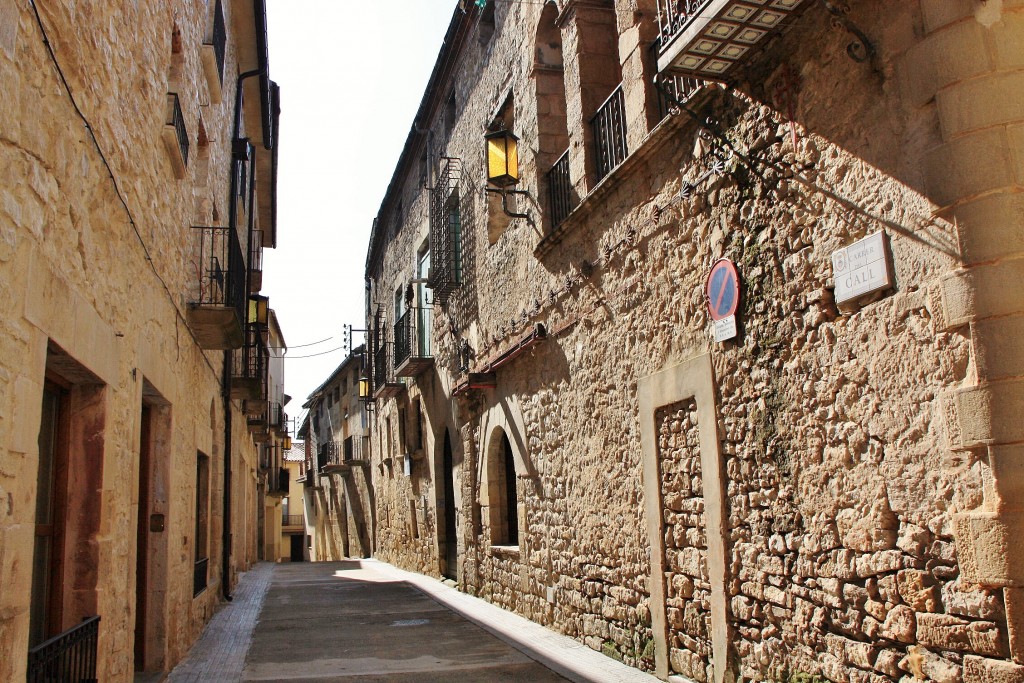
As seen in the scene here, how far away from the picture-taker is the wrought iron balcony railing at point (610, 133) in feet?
23.6

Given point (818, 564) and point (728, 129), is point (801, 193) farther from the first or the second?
point (818, 564)

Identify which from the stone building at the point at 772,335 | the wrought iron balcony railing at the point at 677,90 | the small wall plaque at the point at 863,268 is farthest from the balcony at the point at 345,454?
the small wall plaque at the point at 863,268

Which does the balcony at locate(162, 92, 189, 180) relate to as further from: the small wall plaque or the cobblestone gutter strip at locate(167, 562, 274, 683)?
the small wall plaque

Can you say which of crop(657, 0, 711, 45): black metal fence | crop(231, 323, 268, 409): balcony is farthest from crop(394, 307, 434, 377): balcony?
crop(657, 0, 711, 45): black metal fence

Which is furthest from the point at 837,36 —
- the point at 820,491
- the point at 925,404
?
the point at 820,491

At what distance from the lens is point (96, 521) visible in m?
4.39

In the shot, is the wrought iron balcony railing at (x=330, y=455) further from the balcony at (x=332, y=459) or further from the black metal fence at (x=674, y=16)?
the black metal fence at (x=674, y=16)

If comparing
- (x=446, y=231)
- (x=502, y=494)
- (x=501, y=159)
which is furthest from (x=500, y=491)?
(x=501, y=159)

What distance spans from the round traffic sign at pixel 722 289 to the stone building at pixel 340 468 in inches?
620

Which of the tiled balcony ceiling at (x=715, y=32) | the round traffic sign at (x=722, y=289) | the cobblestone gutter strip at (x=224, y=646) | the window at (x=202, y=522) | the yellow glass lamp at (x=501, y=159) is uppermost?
the yellow glass lamp at (x=501, y=159)

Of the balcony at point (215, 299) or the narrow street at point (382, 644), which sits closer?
the narrow street at point (382, 644)

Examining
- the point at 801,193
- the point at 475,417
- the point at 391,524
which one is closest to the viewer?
the point at 801,193

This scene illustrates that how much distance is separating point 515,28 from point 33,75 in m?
7.07

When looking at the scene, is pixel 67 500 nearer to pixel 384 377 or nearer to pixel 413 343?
pixel 413 343
